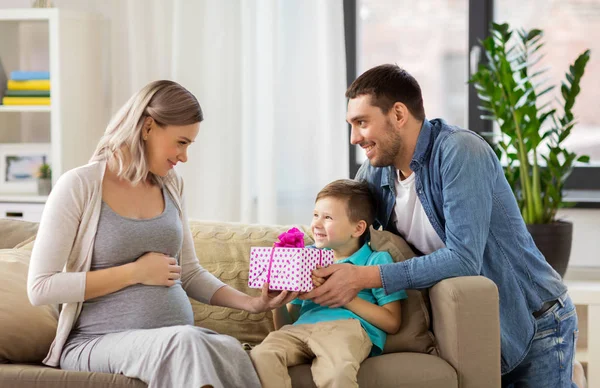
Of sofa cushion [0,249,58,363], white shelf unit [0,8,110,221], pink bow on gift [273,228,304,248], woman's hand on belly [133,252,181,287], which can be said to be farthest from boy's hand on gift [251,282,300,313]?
white shelf unit [0,8,110,221]

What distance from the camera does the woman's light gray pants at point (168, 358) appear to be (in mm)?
1907

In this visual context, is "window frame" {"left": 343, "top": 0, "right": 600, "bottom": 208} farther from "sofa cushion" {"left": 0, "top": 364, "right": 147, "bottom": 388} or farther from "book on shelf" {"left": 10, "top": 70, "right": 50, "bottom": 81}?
"sofa cushion" {"left": 0, "top": 364, "right": 147, "bottom": 388}

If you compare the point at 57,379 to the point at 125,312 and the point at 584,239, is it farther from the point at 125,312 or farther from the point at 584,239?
the point at 584,239

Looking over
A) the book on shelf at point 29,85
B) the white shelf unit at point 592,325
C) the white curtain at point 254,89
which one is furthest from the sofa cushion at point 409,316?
the book on shelf at point 29,85

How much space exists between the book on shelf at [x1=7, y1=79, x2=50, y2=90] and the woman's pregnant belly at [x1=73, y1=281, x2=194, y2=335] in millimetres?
1856

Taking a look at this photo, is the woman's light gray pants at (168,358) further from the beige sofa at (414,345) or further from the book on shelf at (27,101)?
the book on shelf at (27,101)

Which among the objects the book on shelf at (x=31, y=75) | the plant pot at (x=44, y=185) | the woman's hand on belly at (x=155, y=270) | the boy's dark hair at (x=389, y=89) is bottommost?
the woman's hand on belly at (x=155, y=270)

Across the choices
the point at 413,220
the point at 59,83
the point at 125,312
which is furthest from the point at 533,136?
the point at 59,83

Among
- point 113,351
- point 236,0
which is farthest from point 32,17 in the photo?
point 113,351

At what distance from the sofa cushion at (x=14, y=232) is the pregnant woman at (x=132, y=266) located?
0.62 meters

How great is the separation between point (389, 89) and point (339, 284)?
22.4 inches

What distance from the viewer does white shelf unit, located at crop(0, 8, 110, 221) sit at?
363 centimetres

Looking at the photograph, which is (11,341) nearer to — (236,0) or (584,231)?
(236,0)

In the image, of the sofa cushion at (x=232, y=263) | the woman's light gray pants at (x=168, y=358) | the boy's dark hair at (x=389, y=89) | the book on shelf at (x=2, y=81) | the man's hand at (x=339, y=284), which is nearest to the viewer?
the woman's light gray pants at (x=168, y=358)
